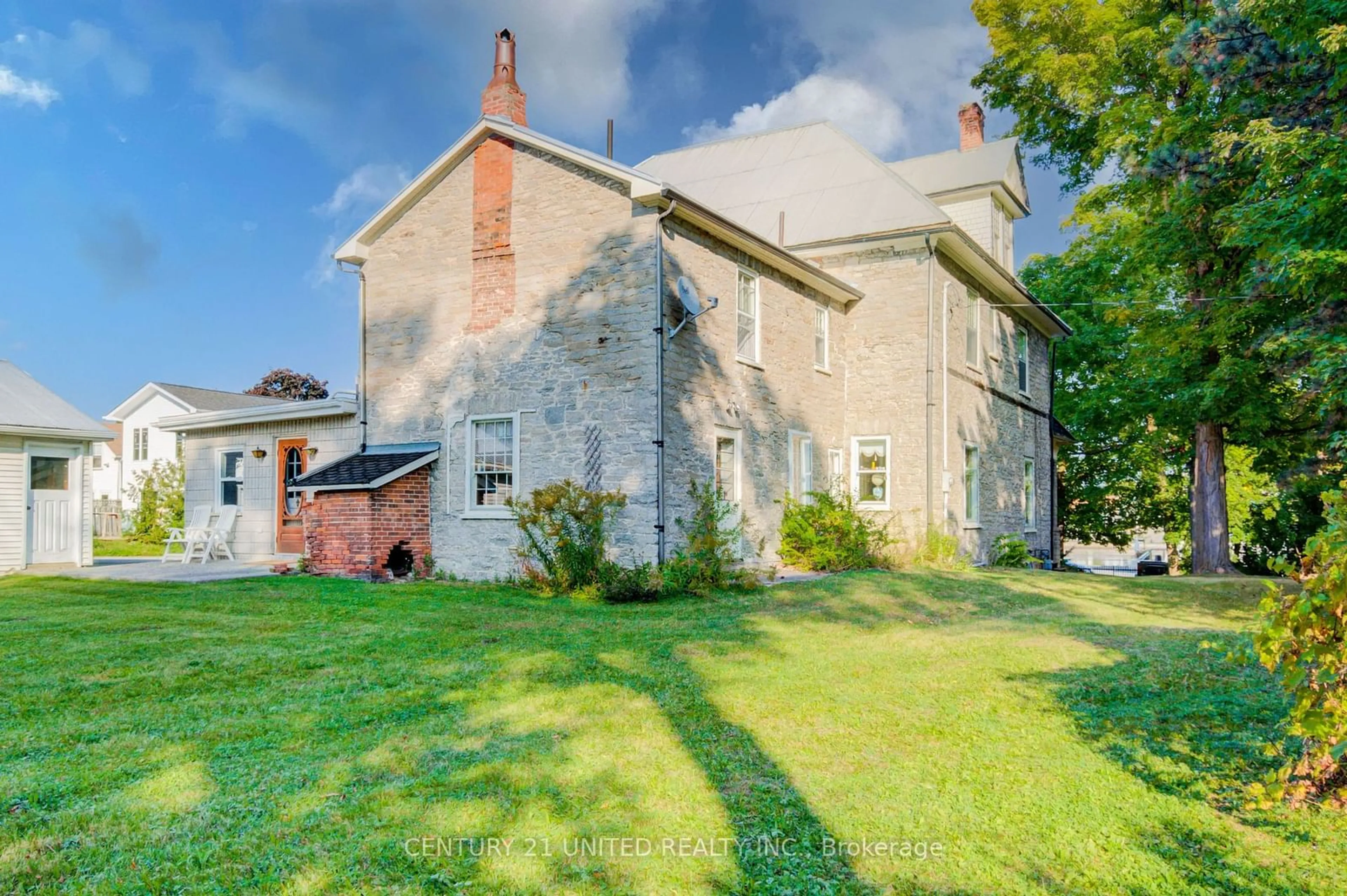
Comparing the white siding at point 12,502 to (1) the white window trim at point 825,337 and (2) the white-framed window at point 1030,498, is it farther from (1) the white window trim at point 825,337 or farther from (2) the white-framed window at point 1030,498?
(2) the white-framed window at point 1030,498

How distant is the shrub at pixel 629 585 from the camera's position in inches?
416

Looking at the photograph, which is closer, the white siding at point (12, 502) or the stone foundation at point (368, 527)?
the stone foundation at point (368, 527)

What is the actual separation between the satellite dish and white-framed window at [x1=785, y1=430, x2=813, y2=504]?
12.3ft

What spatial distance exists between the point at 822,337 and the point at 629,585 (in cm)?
726

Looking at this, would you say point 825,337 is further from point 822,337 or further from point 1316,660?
point 1316,660

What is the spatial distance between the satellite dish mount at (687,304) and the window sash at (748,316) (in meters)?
1.74

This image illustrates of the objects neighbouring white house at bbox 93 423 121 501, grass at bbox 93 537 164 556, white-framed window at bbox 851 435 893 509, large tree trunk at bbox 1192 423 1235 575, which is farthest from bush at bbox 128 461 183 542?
large tree trunk at bbox 1192 423 1235 575

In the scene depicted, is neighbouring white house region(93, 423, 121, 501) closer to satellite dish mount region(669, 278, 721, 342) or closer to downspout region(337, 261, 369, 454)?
downspout region(337, 261, 369, 454)

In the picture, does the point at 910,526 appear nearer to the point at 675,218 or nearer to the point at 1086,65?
the point at 675,218

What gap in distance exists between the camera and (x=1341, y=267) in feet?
30.5

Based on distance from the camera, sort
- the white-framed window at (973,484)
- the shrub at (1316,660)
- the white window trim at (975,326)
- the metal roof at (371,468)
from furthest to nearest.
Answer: the white window trim at (975,326)
the white-framed window at (973,484)
the metal roof at (371,468)
the shrub at (1316,660)

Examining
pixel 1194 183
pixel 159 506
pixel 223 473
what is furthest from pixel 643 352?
pixel 159 506

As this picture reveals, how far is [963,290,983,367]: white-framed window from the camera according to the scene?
1728 centimetres

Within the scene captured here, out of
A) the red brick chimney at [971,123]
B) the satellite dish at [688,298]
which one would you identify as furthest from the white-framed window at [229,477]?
the red brick chimney at [971,123]
